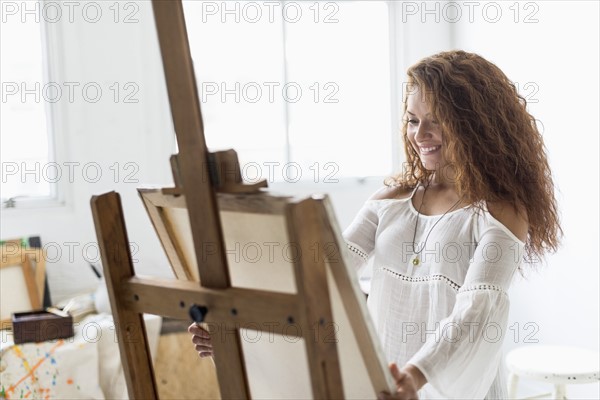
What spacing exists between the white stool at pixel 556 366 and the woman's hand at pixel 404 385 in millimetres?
1432

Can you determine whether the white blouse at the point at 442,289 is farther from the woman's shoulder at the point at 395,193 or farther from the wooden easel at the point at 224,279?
the wooden easel at the point at 224,279

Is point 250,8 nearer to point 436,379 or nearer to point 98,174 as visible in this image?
point 98,174

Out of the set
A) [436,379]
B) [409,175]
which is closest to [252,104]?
[409,175]

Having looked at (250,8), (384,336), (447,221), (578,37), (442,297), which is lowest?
(384,336)

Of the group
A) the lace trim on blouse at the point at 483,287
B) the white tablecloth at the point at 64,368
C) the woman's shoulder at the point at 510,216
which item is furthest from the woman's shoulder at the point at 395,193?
the white tablecloth at the point at 64,368

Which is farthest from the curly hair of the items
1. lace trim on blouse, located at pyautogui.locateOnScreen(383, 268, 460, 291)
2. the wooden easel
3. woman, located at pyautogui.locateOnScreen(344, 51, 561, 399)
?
the wooden easel

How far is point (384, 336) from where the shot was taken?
5.26 ft

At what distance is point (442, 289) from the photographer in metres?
1.48

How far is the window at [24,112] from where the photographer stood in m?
3.42

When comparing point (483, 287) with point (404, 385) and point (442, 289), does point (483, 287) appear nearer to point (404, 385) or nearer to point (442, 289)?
point (442, 289)

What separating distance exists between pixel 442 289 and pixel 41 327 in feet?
6.68

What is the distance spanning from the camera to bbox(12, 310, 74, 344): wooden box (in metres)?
2.97

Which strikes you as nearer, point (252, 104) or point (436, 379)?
point (436, 379)

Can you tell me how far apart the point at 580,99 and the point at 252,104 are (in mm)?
1582
